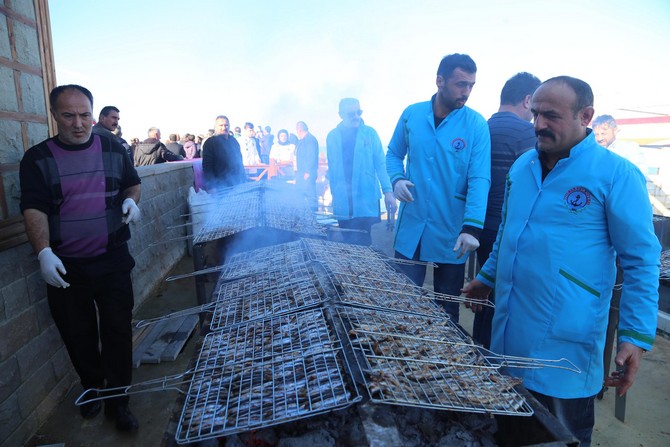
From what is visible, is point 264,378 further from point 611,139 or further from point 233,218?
point 611,139

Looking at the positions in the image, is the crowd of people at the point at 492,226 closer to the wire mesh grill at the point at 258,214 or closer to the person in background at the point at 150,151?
the wire mesh grill at the point at 258,214

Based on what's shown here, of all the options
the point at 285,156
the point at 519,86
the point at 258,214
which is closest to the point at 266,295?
the point at 258,214

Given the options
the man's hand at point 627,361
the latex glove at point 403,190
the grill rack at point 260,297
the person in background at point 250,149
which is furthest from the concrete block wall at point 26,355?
the person in background at point 250,149

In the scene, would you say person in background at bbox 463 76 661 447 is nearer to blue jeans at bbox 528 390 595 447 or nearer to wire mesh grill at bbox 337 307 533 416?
blue jeans at bbox 528 390 595 447

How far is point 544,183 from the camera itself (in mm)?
1982

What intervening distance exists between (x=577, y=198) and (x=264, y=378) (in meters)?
1.64

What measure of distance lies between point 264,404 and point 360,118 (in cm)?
473

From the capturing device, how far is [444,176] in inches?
127

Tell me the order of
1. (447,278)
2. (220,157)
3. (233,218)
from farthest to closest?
1. (220,157)
2. (233,218)
3. (447,278)

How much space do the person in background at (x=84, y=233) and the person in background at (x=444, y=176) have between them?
90.0 inches

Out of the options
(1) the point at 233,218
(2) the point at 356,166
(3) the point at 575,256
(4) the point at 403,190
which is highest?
(2) the point at 356,166

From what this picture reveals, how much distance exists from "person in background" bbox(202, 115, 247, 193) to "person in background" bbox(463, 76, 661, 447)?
5873 millimetres

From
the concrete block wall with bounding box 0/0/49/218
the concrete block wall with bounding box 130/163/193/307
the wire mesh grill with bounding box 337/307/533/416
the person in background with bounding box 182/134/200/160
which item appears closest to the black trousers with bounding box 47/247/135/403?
the concrete block wall with bounding box 0/0/49/218

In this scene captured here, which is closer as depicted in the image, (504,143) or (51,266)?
(51,266)
